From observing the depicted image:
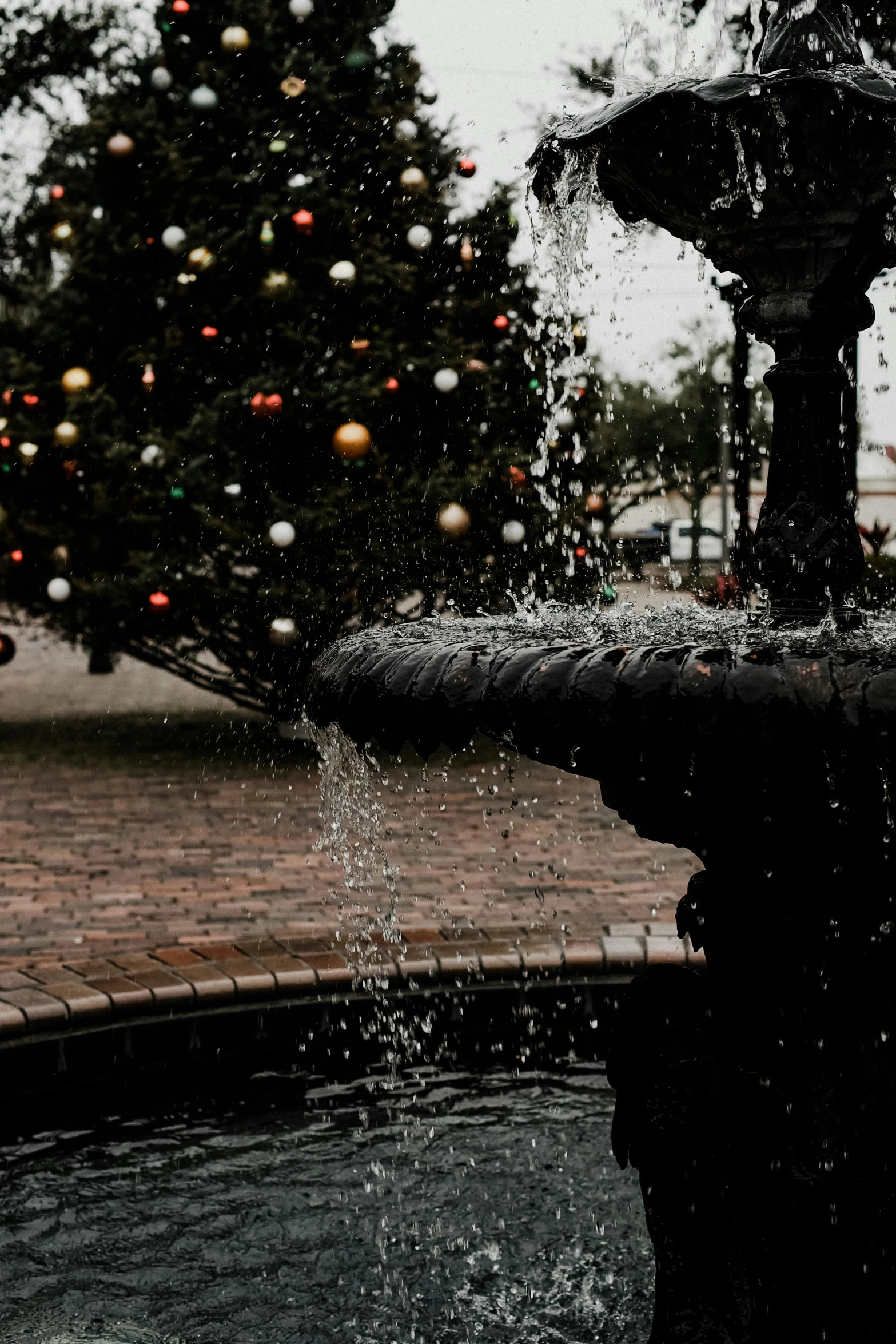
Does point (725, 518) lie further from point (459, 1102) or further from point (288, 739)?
point (459, 1102)

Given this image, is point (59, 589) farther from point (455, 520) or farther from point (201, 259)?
point (455, 520)

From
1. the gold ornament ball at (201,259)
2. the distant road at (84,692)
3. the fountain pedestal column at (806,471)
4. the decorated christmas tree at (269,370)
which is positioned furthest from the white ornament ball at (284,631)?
the fountain pedestal column at (806,471)

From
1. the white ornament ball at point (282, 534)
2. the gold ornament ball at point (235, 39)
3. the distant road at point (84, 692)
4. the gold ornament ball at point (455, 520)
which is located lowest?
the distant road at point (84, 692)

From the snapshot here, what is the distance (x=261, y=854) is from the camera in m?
7.50

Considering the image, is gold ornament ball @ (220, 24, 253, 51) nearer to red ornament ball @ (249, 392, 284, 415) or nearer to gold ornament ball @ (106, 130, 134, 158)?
gold ornament ball @ (106, 130, 134, 158)

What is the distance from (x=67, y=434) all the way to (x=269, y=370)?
1491mm

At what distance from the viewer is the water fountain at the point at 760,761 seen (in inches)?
94.6

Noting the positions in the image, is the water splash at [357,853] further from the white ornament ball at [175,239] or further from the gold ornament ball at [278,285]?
the white ornament ball at [175,239]

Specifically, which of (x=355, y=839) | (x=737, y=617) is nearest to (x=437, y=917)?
(x=355, y=839)

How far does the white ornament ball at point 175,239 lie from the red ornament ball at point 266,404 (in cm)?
141

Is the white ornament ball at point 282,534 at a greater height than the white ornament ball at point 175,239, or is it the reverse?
the white ornament ball at point 175,239

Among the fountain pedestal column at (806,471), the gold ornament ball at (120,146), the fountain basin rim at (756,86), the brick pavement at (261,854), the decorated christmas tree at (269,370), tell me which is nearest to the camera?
the fountain basin rim at (756,86)

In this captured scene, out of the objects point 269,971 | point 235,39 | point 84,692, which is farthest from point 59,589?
point 84,692

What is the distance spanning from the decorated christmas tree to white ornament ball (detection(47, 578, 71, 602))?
0.09ft
